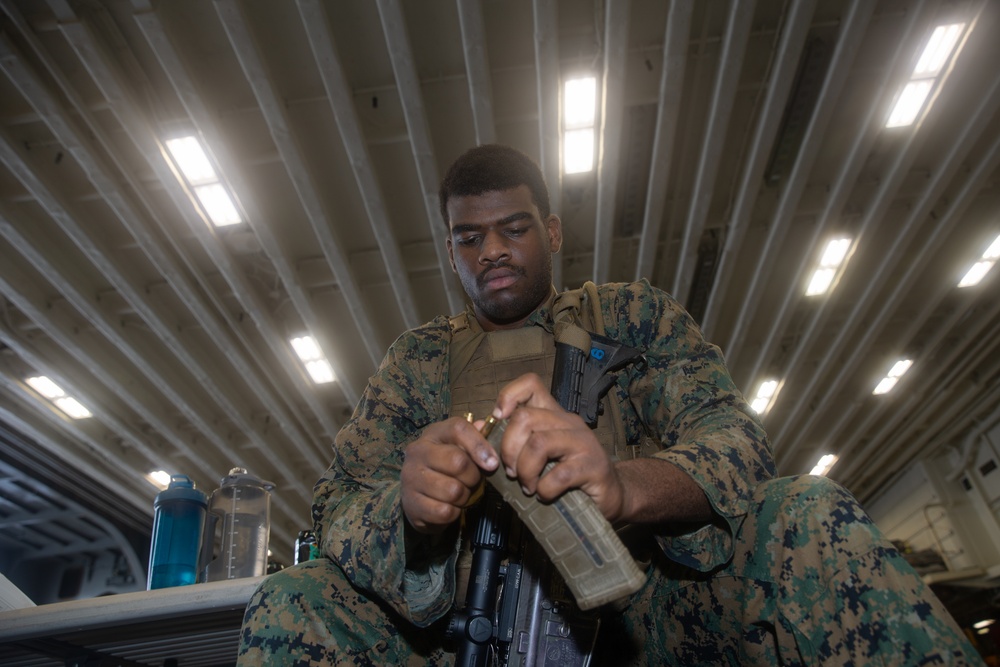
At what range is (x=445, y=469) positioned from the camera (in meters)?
1.07

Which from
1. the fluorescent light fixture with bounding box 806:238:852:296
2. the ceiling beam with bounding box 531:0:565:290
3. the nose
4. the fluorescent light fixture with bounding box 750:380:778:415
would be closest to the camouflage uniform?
the nose

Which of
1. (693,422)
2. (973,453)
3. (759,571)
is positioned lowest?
(759,571)

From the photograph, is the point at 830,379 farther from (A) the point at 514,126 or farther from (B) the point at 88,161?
(B) the point at 88,161

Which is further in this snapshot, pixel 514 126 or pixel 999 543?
pixel 999 543

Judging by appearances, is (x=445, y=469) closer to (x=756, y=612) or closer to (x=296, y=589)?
(x=296, y=589)

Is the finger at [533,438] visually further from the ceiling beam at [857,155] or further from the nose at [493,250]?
the ceiling beam at [857,155]

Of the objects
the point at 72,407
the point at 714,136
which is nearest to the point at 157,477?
the point at 72,407

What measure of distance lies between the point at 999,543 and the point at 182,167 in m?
11.9

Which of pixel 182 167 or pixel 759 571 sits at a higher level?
pixel 182 167

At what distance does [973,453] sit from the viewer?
1026 centimetres

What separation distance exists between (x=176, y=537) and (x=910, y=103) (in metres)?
5.44

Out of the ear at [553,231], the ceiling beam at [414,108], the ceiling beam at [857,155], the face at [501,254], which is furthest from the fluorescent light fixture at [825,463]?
the face at [501,254]

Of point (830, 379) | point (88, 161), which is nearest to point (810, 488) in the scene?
point (88, 161)

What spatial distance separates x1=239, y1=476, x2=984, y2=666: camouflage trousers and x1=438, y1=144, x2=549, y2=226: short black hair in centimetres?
125
